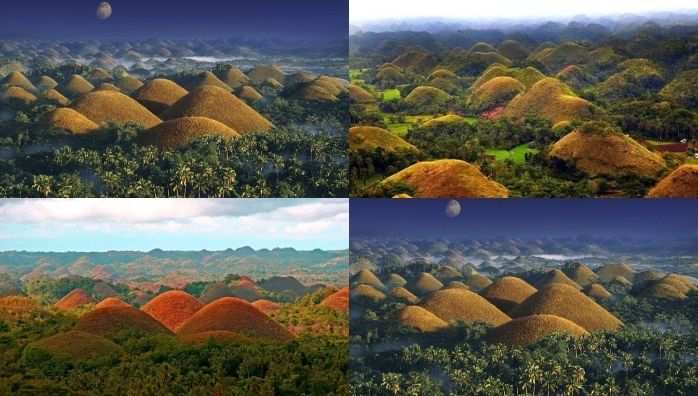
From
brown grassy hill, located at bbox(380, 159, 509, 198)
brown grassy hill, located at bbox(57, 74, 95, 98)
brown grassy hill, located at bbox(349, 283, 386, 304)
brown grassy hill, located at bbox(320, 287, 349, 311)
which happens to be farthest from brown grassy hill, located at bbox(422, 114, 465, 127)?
brown grassy hill, located at bbox(57, 74, 95, 98)

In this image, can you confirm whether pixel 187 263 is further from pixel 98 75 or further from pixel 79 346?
pixel 98 75

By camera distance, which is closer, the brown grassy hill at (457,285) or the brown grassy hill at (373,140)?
the brown grassy hill at (373,140)

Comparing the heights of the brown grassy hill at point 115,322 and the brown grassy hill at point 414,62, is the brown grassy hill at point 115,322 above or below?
below

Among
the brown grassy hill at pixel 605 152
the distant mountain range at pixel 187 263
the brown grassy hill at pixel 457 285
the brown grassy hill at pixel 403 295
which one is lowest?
the brown grassy hill at pixel 403 295

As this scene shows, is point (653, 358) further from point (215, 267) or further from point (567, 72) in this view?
point (215, 267)

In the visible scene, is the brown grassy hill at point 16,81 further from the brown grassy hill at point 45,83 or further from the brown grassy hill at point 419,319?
the brown grassy hill at point 419,319

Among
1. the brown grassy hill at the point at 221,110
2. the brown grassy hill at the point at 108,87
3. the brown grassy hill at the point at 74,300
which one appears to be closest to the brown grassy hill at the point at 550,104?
the brown grassy hill at the point at 221,110
